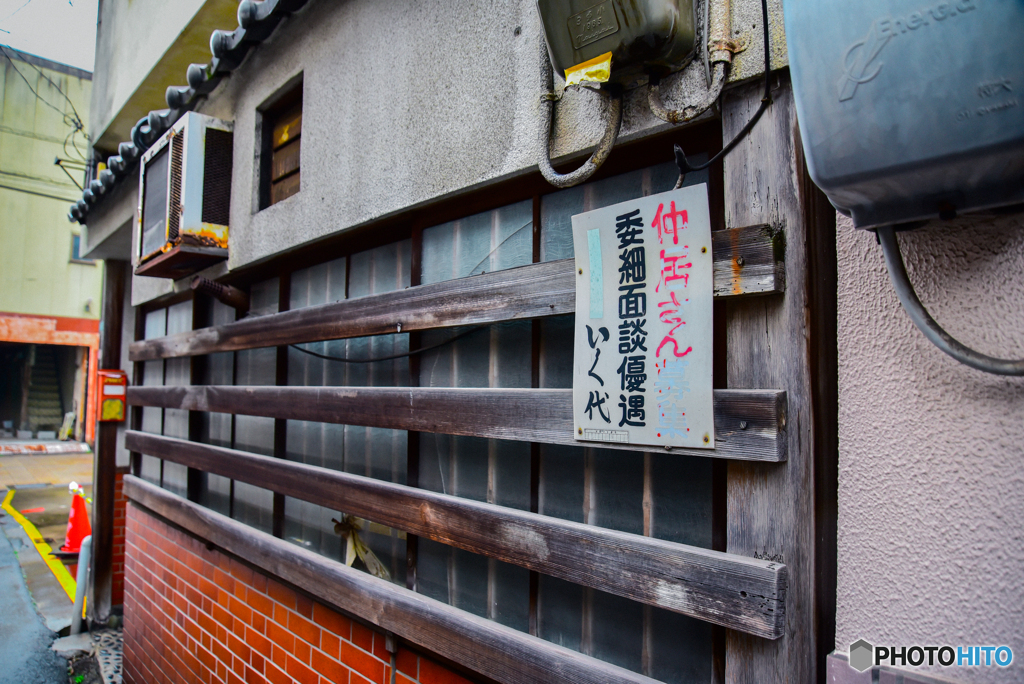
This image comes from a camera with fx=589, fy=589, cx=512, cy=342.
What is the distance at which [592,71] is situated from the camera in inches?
62.7

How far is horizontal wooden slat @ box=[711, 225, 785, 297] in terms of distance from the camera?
1.43 m

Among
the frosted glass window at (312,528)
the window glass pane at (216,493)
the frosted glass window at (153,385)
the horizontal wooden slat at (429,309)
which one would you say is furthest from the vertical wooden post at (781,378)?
the frosted glass window at (153,385)

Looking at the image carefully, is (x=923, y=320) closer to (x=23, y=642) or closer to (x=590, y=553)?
(x=590, y=553)

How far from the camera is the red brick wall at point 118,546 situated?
21.7ft

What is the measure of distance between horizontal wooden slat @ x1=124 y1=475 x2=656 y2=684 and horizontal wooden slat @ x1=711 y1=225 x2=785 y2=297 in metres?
1.06

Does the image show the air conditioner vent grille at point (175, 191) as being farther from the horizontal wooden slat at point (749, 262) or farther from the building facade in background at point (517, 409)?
the horizontal wooden slat at point (749, 262)

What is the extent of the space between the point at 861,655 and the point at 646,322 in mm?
910

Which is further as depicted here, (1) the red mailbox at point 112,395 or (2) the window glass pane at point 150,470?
(1) the red mailbox at point 112,395

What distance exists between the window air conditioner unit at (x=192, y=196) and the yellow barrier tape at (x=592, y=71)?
311cm

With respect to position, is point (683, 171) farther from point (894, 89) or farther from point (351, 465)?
point (351, 465)

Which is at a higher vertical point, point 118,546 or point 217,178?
point 217,178

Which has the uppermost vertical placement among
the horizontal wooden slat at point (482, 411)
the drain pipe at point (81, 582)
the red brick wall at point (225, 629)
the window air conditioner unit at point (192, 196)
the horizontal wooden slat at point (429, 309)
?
the window air conditioner unit at point (192, 196)

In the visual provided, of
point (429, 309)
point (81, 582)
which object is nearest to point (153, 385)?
point (81, 582)

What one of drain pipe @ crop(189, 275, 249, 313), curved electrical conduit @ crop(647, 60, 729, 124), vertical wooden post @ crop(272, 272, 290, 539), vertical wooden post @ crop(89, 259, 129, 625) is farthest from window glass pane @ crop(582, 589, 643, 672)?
vertical wooden post @ crop(89, 259, 129, 625)
